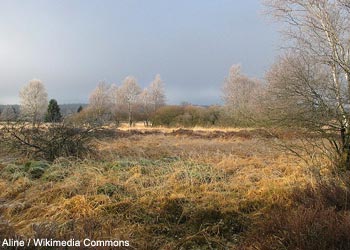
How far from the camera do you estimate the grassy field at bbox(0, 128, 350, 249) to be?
4.03m

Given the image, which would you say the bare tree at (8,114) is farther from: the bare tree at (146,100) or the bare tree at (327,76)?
the bare tree at (146,100)

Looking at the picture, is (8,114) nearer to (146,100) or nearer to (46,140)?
(46,140)

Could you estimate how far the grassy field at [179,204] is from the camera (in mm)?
4027

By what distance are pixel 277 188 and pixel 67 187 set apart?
422cm

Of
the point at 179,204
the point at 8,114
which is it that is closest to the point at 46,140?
the point at 8,114

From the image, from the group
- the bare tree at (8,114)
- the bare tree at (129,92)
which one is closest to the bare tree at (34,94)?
the bare tree at (129,92)

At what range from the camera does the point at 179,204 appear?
574cm

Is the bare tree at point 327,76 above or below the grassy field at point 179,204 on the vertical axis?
above

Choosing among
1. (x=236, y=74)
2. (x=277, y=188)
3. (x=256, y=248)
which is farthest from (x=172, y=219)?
(x=236, y=74)

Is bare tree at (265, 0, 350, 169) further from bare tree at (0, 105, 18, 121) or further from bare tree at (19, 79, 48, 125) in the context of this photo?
bare tree at (19, 79, 48, 125)

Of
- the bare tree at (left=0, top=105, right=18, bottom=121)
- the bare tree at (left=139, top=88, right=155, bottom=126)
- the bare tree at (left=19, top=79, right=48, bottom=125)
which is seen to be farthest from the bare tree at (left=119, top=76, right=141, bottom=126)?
the bare tree at (left=0, top=105, right=18, bottom=121)

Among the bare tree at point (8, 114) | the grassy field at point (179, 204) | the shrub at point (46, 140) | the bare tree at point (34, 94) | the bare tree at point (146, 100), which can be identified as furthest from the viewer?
the bare tree at point (146, 100)

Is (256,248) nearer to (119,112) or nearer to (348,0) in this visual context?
(348,0)

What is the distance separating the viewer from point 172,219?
17.5 ft
